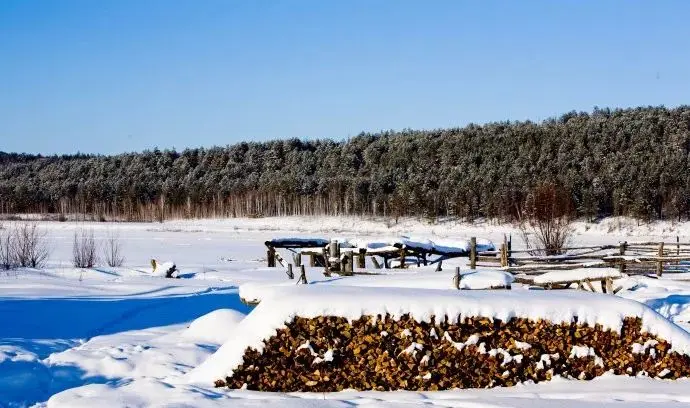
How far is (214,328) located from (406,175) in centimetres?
8986

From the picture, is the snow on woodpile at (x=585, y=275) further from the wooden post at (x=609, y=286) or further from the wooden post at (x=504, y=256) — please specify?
the wooden post at (x=504, y=256)

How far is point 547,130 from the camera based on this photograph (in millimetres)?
102688

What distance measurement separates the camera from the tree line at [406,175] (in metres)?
75.2

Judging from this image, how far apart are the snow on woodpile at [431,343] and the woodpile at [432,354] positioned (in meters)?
0.01

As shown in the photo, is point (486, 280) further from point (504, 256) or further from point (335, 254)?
point (335, 254)

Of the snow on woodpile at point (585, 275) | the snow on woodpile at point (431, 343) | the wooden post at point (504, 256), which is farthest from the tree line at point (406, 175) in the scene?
the snow on woodpile at point (431, 343)

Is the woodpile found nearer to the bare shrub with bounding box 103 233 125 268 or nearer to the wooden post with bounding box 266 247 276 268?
the wooden post with bounding box 266 247 276 268

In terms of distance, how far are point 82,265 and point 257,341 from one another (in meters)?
19.0

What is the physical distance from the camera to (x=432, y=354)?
7859mm

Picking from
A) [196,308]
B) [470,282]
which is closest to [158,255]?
[196,308]

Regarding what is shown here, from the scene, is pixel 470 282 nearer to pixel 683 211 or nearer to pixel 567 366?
pixel 567 366

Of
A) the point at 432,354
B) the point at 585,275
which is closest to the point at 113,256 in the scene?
the point at 585,275

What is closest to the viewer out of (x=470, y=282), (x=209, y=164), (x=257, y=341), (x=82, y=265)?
(x=257, y=341)

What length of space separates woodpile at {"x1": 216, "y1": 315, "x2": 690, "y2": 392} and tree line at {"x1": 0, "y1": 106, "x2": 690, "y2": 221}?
55900 millimetres
